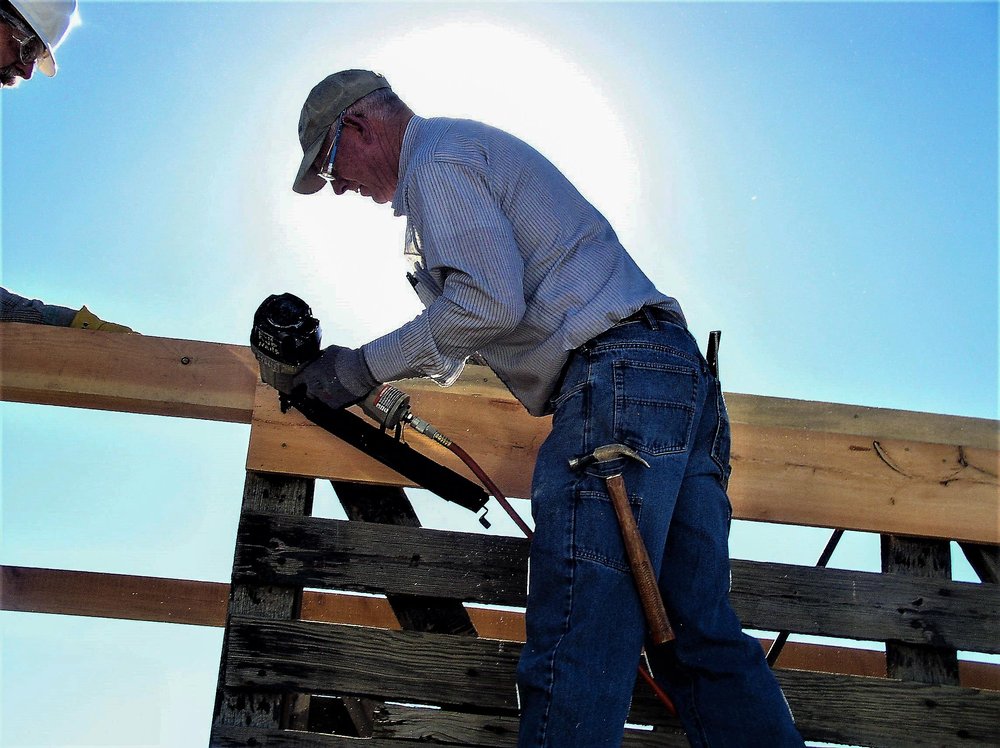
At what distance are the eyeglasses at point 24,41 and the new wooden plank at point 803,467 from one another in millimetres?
1242

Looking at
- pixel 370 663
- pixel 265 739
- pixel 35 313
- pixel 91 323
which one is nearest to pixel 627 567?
pixel 370 663

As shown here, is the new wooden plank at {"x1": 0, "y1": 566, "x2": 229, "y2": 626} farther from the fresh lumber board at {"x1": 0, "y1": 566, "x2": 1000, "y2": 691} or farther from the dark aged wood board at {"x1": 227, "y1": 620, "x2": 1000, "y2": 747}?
the dark aged wood board at {"x1": 227, "y1": 620, "x2": 1000, "y2": 747}

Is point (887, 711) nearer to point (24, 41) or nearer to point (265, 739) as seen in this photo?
point (265, 739)

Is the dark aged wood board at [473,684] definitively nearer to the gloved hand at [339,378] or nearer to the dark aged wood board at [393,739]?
the dark aged wood board at [393,739]

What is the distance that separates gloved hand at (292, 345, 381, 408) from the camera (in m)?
1.99

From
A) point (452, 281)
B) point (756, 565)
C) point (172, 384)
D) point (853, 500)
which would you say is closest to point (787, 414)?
point (853, 500)

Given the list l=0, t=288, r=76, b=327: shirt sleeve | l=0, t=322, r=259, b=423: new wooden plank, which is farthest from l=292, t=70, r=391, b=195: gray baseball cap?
l=0, t=288, r=76, b=327: shirt sleeve

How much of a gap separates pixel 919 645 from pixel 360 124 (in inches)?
79.2

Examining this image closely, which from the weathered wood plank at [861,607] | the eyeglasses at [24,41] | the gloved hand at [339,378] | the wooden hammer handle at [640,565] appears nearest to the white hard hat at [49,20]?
the eyeglasses at [24,41]

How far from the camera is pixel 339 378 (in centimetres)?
200

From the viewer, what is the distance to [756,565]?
2.60 m

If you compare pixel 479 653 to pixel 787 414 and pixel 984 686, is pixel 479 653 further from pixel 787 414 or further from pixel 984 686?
pixel 984 686

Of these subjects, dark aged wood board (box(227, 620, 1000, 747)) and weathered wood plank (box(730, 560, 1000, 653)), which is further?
weathered wood plank (box(730, 560, 1000, 653))

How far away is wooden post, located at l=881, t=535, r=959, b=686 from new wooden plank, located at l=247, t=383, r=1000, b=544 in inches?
2.1
